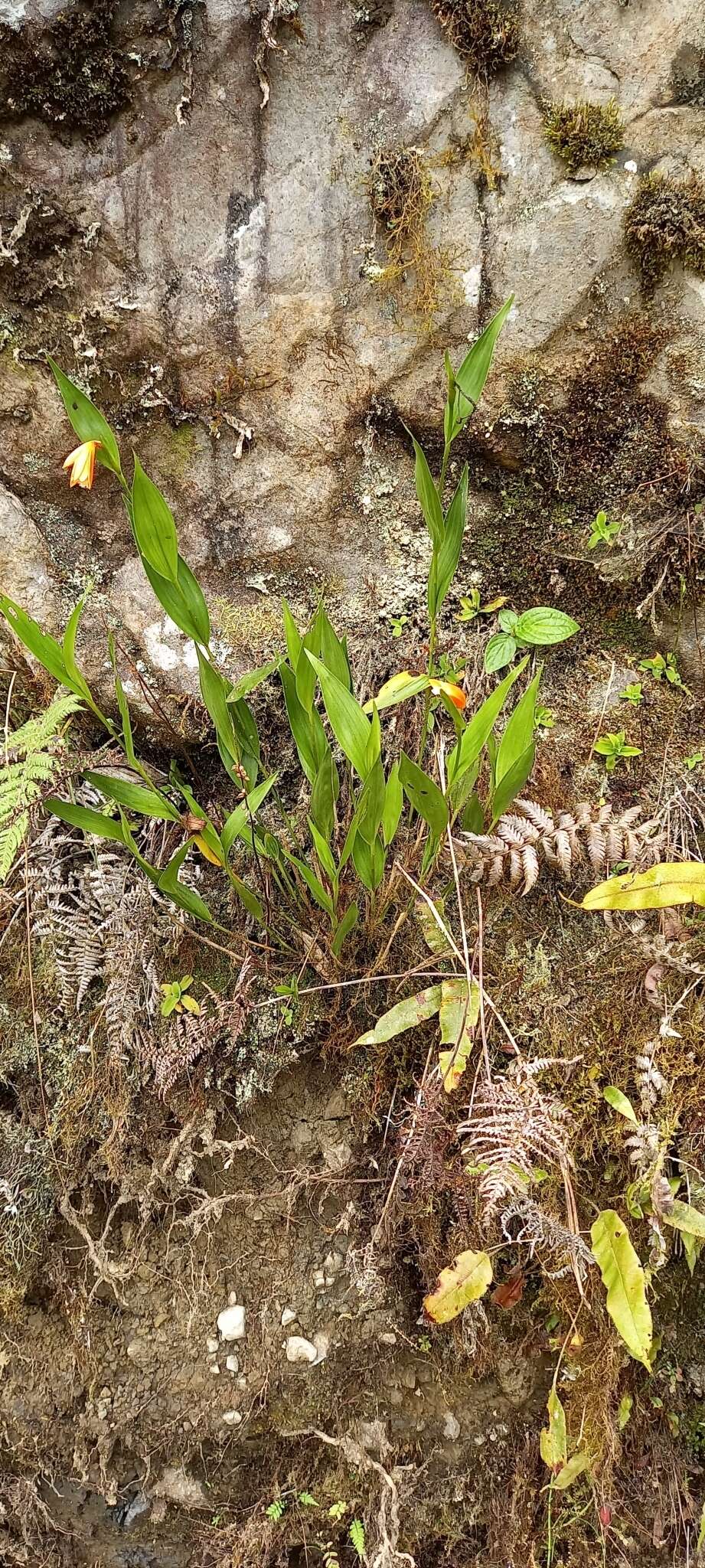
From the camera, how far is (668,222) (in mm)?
1646

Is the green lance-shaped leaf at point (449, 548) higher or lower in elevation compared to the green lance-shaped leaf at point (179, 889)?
higher

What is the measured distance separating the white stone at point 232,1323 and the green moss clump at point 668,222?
2.42 m

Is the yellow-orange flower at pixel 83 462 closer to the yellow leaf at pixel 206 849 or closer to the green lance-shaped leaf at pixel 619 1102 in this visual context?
the yellow leaf at pixel 206 849

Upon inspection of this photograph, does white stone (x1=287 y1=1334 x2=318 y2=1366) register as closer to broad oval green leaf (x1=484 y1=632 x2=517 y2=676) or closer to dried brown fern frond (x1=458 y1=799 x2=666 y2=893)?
dried brown fern frond (x1=458 y1=799 x2=666 y2=893)

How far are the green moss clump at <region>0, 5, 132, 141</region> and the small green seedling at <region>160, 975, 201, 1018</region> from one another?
190cm

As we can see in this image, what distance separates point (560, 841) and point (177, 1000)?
2.99 ft

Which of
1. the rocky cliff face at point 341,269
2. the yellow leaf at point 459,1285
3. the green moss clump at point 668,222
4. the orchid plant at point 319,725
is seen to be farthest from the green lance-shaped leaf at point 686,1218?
the green moss clump at point 668,222

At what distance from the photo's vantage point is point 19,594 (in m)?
1.98

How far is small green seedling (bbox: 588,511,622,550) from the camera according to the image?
182cm

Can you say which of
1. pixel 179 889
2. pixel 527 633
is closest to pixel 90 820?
pixel 179 889

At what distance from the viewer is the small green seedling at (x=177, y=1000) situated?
175 centimetres

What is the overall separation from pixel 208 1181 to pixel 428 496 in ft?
4.95

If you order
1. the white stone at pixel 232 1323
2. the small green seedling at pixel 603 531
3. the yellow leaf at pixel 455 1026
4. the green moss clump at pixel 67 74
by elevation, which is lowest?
the white stone at pixel 232 1323

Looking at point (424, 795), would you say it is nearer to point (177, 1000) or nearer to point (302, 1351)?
point (177, 1000)
